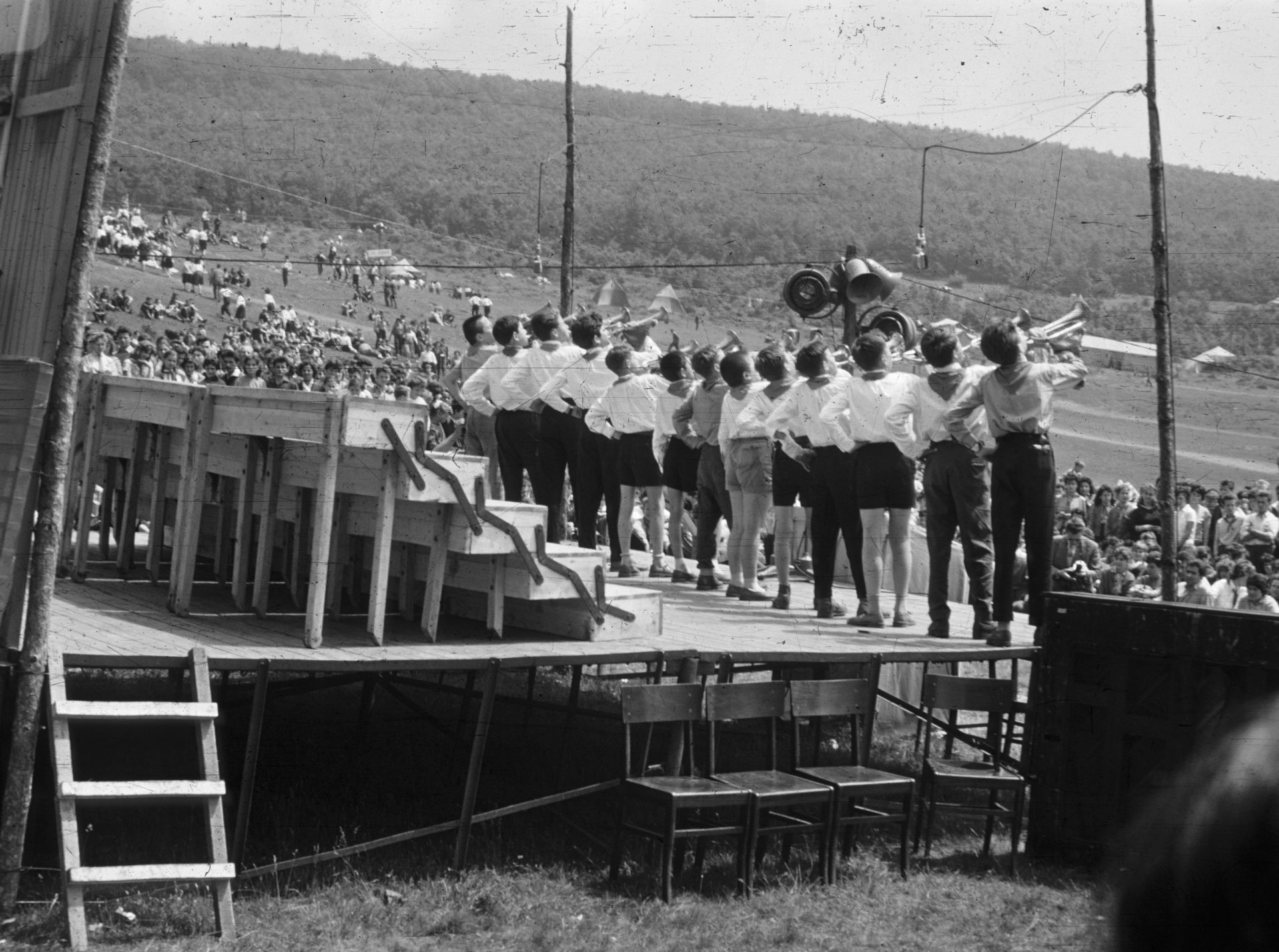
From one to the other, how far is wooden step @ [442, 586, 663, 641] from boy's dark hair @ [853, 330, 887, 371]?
93.7 inches

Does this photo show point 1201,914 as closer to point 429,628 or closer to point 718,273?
point 429,628

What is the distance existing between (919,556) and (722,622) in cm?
503

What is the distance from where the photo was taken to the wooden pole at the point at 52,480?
6082mm

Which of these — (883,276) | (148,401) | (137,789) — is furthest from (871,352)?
(137,789)

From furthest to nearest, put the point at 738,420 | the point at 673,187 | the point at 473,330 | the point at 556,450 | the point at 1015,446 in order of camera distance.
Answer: the point at 673,187, the point at 473,330, the point at 556,450, the point at 738,420, the point at 1015,446

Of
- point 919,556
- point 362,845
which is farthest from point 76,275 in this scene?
point 919,556

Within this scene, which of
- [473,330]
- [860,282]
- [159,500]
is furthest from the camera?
[860,282]

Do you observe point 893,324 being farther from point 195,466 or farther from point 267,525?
point 195,466

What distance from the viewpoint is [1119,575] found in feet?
49.6

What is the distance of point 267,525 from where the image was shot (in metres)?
7.88

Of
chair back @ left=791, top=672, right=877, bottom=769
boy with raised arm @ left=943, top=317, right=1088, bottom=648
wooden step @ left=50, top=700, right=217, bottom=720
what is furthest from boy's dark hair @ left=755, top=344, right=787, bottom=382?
wooden step @ left=50, top=700, right=217, bottom=720

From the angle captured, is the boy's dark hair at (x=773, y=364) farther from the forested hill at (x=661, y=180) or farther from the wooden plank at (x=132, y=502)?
the forested hill at (x=661, y=180)

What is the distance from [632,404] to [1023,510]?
363 cm

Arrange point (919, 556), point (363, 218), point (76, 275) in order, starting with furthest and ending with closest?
1. point (363, 218)
2. point (919, 556)
3. point (76, 275)
